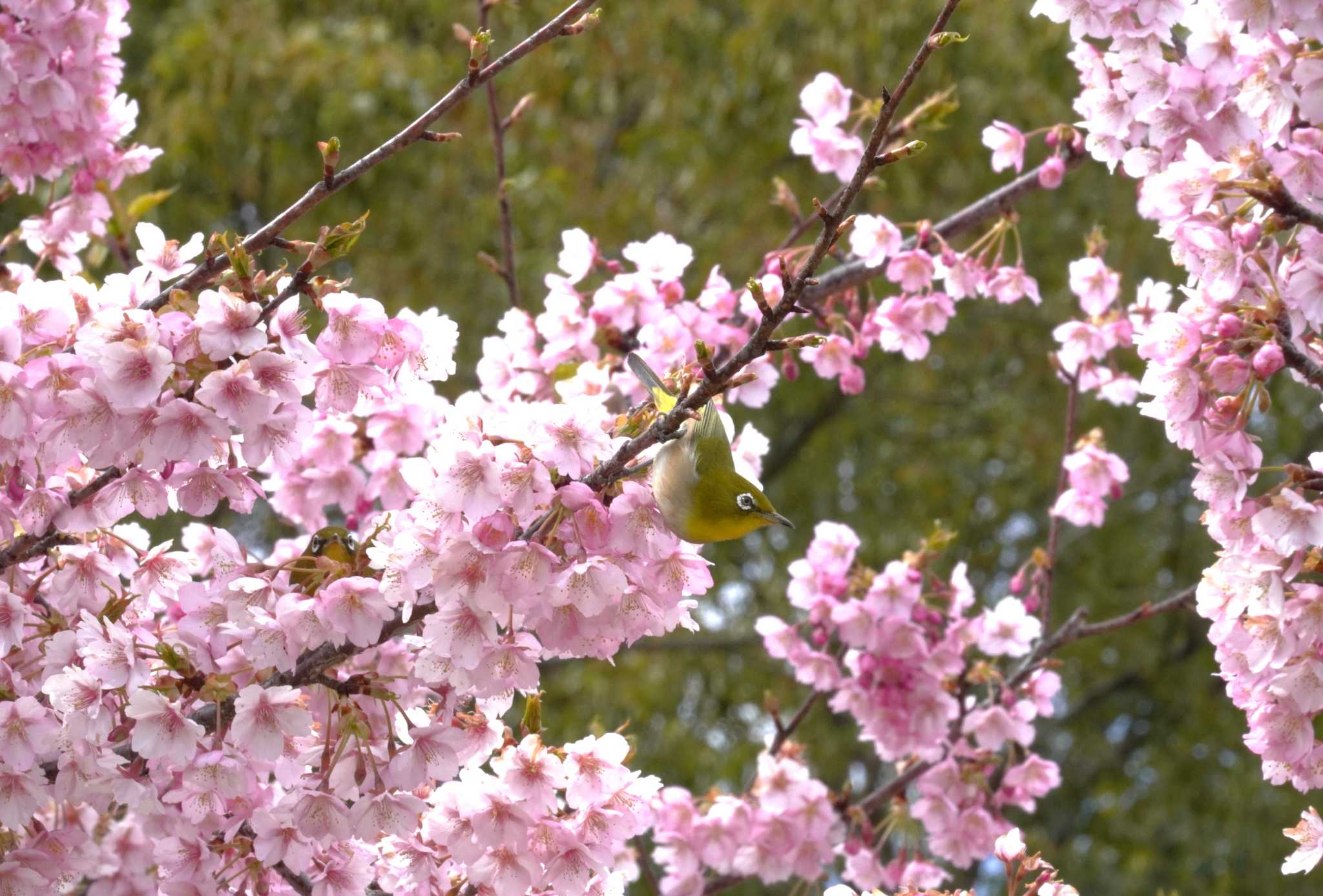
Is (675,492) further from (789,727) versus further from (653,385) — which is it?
(789,727)

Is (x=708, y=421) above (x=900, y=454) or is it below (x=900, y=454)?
below

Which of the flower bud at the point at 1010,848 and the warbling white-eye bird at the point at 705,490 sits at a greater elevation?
the warbling white-eye bird at the point at 705,490

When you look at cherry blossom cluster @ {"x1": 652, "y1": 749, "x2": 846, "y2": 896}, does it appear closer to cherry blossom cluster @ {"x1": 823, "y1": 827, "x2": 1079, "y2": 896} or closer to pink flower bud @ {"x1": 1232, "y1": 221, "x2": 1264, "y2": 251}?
cherry blossom cluster @ {"x1": 823, "y1": 827, "x2": 1079, "y2": 896}

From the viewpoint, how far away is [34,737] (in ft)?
6.12

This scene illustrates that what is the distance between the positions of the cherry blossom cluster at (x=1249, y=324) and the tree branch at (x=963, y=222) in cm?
82

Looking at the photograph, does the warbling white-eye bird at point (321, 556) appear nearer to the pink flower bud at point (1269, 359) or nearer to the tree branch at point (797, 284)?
the tree branch at point (797, 284)

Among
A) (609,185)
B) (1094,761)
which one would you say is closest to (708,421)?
(609,185)

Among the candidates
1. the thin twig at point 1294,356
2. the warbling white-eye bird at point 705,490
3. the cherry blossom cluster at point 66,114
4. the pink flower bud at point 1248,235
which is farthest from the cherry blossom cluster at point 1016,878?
the cherry blossom cluster at point 66,114

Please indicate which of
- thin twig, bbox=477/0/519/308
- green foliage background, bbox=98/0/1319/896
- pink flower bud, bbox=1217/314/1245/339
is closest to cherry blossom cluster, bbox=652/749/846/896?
thin twig, bbox=477/0/519/308

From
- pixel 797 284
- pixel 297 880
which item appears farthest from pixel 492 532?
pixel 297 880

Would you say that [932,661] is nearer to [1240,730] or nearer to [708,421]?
[708,421]

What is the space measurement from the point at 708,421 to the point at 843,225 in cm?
54

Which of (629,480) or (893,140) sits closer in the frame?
Result: (629,480)

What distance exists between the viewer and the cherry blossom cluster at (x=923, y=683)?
320 cm
